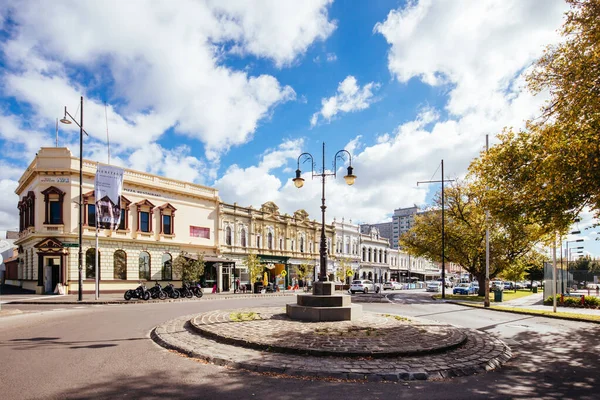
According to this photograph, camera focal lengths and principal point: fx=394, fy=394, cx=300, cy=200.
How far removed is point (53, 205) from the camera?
30.6 metres

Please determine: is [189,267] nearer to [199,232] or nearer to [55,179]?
[199,232]

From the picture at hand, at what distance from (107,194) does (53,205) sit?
5.89 meters

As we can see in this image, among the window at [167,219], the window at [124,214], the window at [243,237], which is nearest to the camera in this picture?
the window at [124,214]

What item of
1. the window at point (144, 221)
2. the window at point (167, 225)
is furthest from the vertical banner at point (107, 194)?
the window at point (167, 225)

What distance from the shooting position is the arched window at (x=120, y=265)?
32906 mm

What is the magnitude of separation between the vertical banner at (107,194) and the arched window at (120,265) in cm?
464

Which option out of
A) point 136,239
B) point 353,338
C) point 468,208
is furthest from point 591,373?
point 136,239

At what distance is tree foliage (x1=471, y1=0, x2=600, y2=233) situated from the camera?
37.6 feet

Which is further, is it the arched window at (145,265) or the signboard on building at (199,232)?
the signboard on building at (199,232)

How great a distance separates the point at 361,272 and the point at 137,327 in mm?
58672

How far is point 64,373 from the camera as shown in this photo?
713cm

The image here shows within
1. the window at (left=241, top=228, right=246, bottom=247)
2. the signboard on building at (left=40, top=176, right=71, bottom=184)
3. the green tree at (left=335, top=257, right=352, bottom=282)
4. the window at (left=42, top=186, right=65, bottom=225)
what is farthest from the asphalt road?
the green tree at (left=335, top=257, right=352, bottom=282)

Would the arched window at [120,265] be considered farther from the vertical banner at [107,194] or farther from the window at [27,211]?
the window at [27,211]

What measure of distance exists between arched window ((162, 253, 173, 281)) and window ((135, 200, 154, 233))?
3025mm
